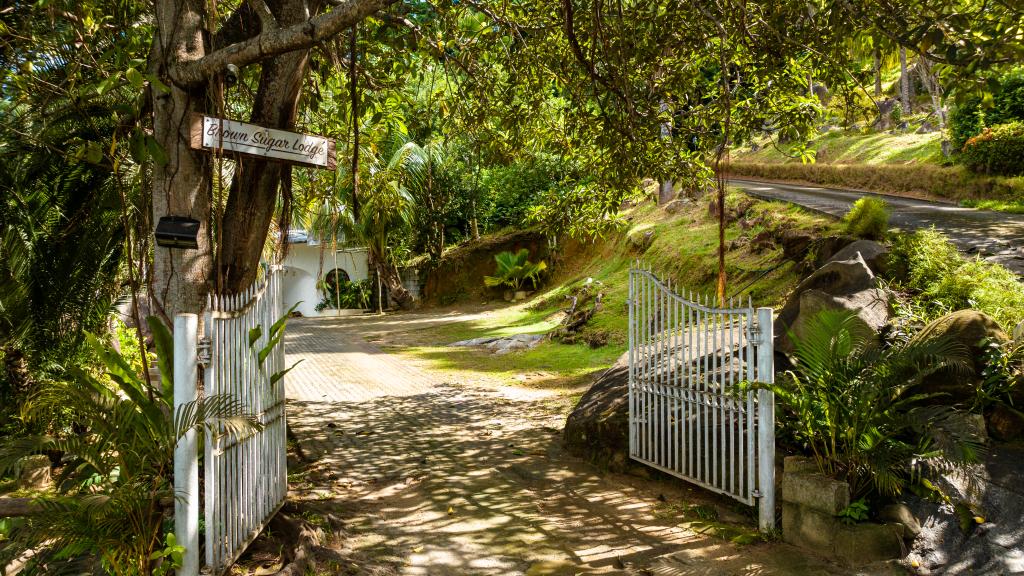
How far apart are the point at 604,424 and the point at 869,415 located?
290 cm

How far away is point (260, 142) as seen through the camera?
16.4 feet

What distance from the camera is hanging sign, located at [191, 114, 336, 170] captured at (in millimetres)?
4699

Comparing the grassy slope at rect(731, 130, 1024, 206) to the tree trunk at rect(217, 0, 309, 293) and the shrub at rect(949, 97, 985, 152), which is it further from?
the tree trunk at rect(217, 0, 309, 293)

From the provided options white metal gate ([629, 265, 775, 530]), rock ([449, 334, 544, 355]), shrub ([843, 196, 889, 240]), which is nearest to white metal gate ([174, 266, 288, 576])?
white metal gate ([629, 265, 775, 530])

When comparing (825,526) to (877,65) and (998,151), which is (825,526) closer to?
(998,151)

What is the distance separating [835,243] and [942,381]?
4.62 meters

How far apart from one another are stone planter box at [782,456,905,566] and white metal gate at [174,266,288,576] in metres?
3.61

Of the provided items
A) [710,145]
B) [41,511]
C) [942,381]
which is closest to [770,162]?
[710,145]

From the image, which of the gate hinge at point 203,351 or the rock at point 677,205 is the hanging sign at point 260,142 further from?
the rock at point 677,205

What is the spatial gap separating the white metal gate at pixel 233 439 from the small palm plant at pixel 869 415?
373 cm

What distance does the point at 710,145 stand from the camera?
7.95m

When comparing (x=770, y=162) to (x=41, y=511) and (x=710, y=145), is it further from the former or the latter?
(x=41, y=511)

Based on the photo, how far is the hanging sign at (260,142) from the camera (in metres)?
4.70

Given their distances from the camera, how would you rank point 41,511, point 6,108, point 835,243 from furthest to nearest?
point 835,243 < point 6,108 < point 41,511
